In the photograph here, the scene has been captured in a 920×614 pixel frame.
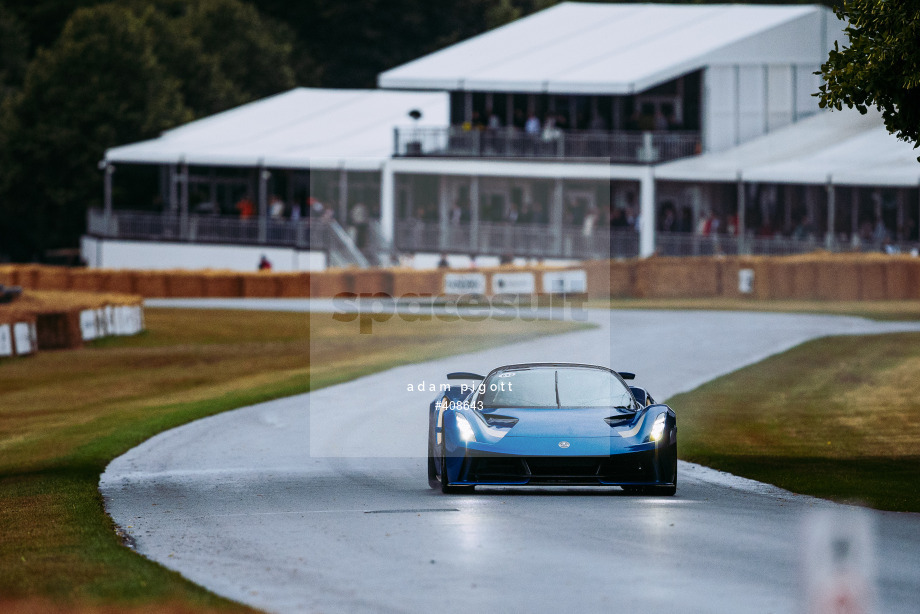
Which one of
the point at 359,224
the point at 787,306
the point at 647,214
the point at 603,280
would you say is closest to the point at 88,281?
the point at 359,224

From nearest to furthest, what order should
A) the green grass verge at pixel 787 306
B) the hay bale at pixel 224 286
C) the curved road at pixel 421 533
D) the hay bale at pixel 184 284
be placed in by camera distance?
1. the curved road at pixel 421 533
2. the green grass verge at pixel 787 306
3. the hay bale at pixel 224 286
4. the hay bale at pixel 184 284

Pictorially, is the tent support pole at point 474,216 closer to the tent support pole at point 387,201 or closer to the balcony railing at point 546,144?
the balcony railing at point 546,144

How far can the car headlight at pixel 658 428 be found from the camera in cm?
1145

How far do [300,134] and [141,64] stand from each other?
11484mm

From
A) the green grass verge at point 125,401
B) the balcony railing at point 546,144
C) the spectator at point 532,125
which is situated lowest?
the green grass verge at point 125,401

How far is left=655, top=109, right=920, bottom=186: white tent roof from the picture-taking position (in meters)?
43.3

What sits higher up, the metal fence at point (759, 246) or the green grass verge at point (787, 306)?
the metal fence at point (759, 246)

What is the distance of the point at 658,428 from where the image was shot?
11.5 metres

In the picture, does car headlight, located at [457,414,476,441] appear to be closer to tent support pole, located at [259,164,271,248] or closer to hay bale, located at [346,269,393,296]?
hay bale, located at [346,269,393,296]

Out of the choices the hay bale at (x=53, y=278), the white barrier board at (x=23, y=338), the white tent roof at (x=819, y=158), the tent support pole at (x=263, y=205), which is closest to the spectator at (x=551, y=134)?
the white tent roof at (x=819, y=158)

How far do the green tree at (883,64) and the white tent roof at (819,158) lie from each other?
28.5 meters

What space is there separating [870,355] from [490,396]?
53.6ft

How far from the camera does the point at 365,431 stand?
679 inches

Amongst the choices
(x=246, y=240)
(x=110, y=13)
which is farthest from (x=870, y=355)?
(x=110, y=13)
